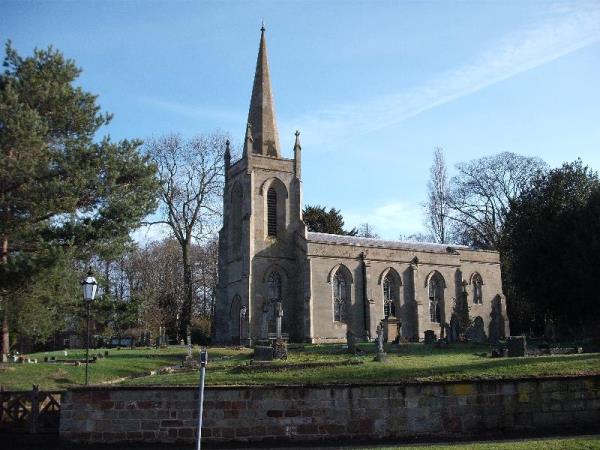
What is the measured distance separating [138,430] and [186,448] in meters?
1.07

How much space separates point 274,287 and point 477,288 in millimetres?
17470

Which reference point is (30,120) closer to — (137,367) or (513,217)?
(137,367)

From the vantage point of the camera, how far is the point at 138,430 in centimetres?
1191

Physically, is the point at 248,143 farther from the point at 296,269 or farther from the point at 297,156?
the point at 296,269

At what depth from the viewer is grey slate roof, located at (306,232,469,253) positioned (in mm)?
43250

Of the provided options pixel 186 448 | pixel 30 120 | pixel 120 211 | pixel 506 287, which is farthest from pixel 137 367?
pixel 506 287

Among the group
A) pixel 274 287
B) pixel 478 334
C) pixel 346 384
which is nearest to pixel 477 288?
pixel 478 334

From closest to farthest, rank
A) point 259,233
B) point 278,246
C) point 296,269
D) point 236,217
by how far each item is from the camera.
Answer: point 259,233 < point 278,246 < point 296,269 < point 236,217

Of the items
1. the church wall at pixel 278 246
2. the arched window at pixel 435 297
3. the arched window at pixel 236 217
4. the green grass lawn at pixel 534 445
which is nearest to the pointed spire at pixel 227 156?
the arched window at pixel 236 217

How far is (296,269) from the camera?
136 ft

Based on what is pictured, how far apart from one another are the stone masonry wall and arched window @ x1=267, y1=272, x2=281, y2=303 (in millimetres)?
27776

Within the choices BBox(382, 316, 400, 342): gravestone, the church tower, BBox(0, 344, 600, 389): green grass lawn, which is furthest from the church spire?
BBox(0, 344, 600, 389): green grass lawn

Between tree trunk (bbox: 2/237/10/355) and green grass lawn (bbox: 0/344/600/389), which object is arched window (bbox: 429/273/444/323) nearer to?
green grass lawn (bbox: 0/344/600/389)

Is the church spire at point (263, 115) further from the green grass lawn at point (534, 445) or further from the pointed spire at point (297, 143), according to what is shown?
the green grass lawn at point (534, 445)
